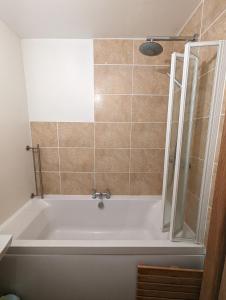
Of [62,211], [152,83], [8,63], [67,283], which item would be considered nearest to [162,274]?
[67,283]

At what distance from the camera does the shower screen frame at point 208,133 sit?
0.94m

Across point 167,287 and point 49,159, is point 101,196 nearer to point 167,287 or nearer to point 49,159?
point 49,159

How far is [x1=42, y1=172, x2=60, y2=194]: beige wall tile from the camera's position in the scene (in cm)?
187

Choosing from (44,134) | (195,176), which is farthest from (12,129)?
(195,176)

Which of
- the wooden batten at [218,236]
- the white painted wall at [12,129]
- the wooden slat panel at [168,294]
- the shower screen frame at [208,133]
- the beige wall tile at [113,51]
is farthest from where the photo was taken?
the beige wall tile at [113,51]

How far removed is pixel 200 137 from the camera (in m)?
1.13

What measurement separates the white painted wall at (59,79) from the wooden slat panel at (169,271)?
1393 mm

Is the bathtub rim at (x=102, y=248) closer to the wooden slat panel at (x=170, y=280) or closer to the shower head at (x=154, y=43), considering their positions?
the wooden slat panel at (x=170, y=280)

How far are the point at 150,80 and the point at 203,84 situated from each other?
71 cm

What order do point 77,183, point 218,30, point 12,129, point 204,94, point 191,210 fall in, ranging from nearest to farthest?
point 218,30 → point 204,94 → point 191,210 → point 12,129 → point 77,183

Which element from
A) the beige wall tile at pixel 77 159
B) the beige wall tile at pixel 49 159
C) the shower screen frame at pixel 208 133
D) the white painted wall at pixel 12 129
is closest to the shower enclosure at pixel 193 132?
the shower screen frame at pixel 208 133

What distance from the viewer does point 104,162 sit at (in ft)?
6.08

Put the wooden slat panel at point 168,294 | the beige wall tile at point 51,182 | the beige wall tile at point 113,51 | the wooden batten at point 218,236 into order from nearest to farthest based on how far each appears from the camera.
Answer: the wooden batten at point 218,236
the wooden slat panel at point 168,294
the beige wall tile at point 113,51
the beige wall tile at point 51,182

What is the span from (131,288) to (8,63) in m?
2.05
